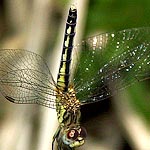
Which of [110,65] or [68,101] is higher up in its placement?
[110,65]

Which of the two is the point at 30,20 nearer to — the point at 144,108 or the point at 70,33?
the point at 144,108

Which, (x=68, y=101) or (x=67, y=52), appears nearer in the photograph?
(x=68, y=101)

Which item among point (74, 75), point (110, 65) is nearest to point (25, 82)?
point (74, 75)

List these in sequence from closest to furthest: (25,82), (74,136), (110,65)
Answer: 1. (74,136)
2. (25,82)
3. (110,65)

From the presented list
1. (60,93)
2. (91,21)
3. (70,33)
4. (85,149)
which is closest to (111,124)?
(85,149)

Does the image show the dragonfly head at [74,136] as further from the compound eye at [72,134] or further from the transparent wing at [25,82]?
the transparent wing at [25,82]

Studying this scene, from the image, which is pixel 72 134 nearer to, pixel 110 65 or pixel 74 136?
pixel 74 136

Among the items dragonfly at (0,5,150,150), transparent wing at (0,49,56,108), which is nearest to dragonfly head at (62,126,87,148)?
dragonfly at (0,5,150,150)
